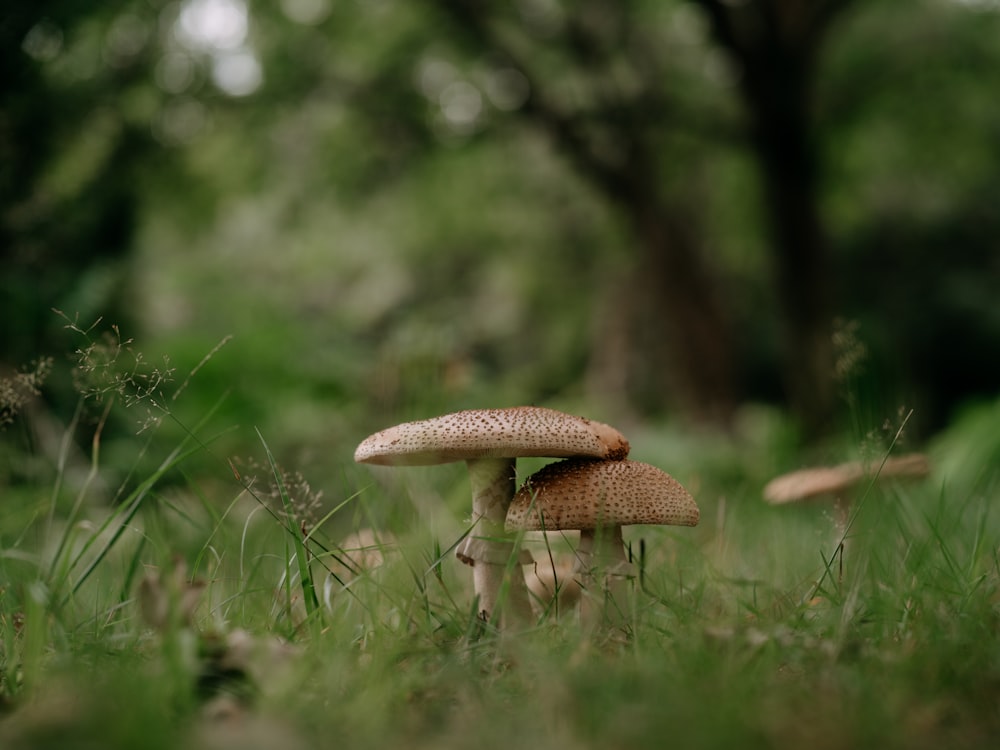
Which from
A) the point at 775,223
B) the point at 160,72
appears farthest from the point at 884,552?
the point at 160,72

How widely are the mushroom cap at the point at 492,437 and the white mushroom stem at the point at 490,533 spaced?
0.16 meters

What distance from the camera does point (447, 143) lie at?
884 cm

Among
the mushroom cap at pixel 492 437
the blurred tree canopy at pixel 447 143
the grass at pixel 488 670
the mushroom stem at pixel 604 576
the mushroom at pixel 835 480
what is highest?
the blurred tree canopy at pixel 447 143

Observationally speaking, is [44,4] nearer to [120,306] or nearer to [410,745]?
[120,306]

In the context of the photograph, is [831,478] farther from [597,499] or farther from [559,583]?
[597,499]

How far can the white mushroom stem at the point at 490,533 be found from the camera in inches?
80.4

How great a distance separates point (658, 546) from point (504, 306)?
15.2 m

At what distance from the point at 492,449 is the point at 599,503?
0.28m

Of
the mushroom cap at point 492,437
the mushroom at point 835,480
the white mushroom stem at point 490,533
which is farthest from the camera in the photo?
the mushroom at point 835,480

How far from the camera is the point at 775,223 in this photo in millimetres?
7691

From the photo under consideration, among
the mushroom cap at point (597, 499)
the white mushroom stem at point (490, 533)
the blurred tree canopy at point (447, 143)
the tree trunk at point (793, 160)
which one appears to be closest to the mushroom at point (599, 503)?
the mushroom cap at point (597, 499)

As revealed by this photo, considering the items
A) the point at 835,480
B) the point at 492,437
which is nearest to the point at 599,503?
the point at 492,437

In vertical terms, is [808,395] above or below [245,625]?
below

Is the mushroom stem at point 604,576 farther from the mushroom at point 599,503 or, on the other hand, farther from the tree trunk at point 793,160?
the tree trunk at point 793,160
